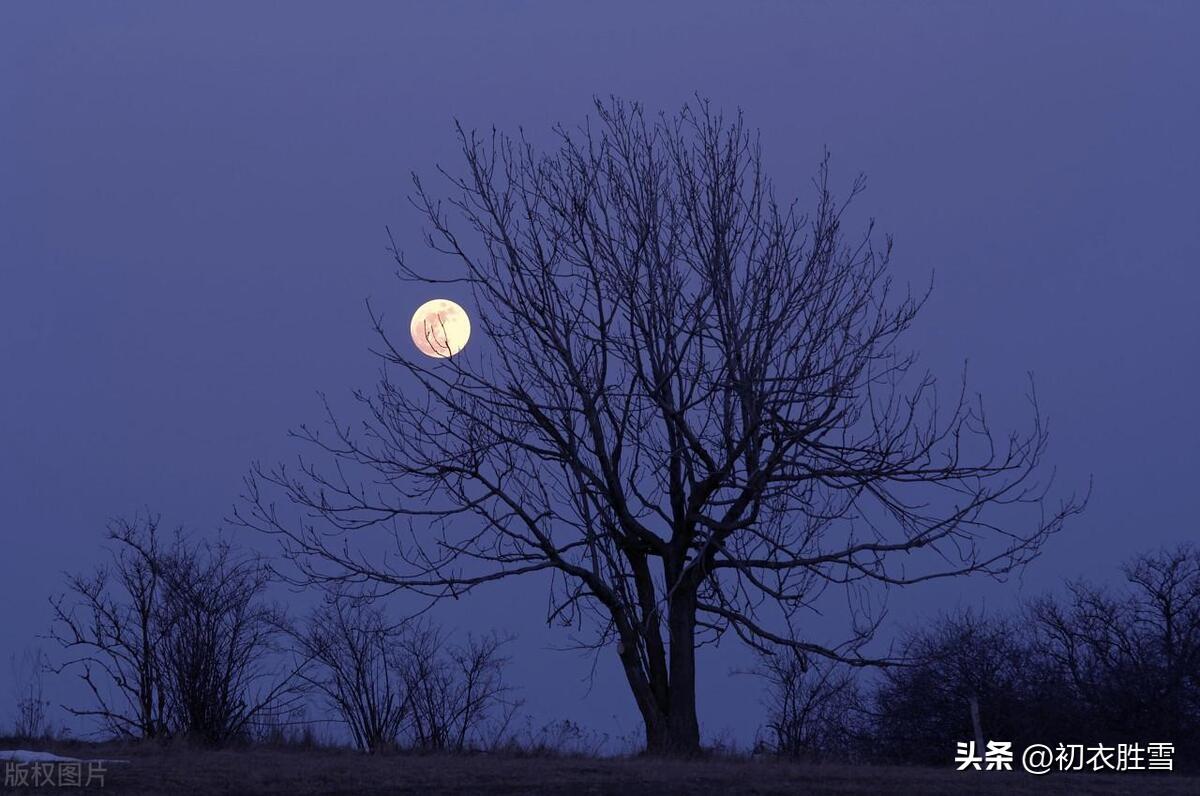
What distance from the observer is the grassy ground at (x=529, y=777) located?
9.09m

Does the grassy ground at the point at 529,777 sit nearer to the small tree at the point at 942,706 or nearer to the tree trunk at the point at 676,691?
the tree trunk at the point at 676,691

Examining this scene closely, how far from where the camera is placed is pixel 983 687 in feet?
86.0

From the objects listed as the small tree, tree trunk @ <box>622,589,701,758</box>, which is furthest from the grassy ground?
the small tree

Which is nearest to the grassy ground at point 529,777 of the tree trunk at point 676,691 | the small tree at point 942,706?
the tree trunk at point 676,691

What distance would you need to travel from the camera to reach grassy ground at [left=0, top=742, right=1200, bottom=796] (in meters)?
9.09


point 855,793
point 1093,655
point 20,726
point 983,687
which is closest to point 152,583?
point 20,726

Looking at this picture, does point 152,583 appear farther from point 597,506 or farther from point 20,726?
point 597,506

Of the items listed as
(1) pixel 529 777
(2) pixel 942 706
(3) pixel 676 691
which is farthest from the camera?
(2) pixel 942 706

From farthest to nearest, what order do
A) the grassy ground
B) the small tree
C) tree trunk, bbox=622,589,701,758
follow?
the small tree < tree trunk, bbox=622,589,701,758 < the grassy ground

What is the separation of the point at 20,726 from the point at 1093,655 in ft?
89.6

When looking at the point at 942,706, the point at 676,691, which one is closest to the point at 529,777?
the point at 676,691

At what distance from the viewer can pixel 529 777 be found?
9836 millimetres

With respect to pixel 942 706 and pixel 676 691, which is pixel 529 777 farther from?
pixel 942 706

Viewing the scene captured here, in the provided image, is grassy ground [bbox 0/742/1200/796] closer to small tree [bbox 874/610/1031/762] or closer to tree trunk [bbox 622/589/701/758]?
tree trunk [bbox 622/589/701/758]
